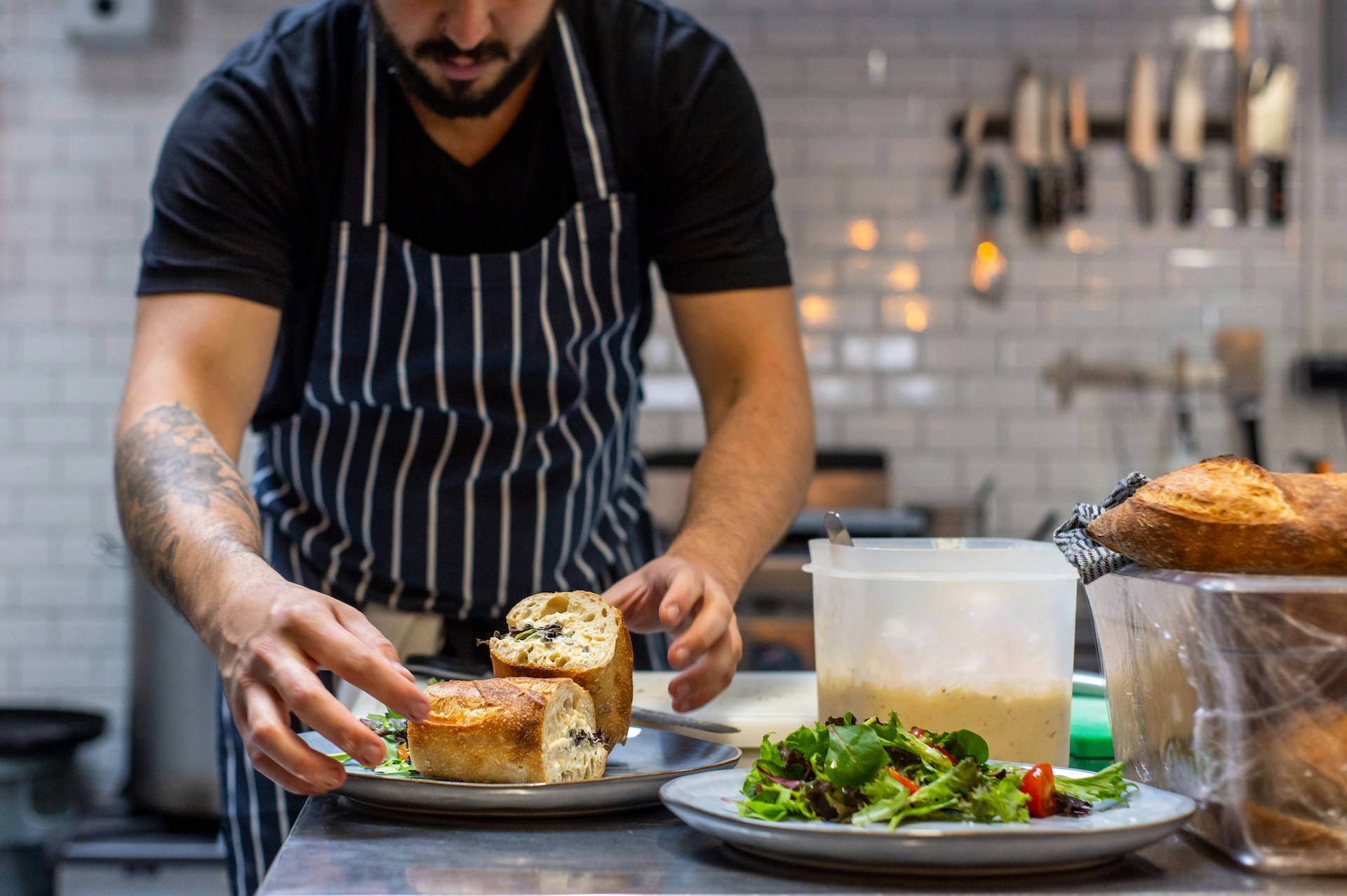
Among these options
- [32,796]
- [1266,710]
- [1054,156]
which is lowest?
[32,796]

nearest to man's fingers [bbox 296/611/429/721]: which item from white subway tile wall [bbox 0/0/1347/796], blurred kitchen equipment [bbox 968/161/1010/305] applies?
white subway tile wall [bbox 0/0/1347/796]

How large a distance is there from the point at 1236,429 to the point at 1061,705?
123 inches

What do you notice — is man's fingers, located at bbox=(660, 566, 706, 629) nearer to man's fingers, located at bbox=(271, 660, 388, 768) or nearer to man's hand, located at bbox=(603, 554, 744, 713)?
man's hand, located at bbox=(603, 554, 744, 713)

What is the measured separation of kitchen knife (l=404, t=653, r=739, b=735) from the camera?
40.2 inches

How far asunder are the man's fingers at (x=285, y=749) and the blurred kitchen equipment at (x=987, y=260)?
3.20 m

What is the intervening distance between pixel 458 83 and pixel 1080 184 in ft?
8.83

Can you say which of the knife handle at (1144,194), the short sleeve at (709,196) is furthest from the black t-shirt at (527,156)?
the knife handle at (1144,194)

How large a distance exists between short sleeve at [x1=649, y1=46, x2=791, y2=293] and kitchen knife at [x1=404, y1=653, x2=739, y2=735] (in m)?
0.54

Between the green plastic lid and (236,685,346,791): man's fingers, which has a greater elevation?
(236,685,346,791): man's fingers

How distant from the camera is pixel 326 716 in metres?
0.76

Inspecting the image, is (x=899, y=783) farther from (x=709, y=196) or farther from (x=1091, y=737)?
(x=709, y=196)

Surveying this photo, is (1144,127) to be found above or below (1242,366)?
above

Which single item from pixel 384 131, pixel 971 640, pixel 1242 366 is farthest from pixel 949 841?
pixel 1242 366

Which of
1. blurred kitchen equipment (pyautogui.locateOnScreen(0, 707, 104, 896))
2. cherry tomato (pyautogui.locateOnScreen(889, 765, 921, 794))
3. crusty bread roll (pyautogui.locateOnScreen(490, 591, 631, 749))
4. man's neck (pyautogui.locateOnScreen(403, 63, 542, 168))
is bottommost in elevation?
blurred kitchen equipment (pyautogui.locateOnScreen(0, 707, 104, 896))
